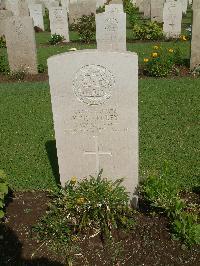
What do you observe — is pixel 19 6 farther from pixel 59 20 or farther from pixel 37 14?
pixel 59 20

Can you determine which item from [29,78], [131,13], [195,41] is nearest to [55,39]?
[29,78]

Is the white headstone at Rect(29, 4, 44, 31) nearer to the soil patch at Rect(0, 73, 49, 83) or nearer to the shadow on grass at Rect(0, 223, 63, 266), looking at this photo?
the soil patch at Rect(0, 73, 49, 83)

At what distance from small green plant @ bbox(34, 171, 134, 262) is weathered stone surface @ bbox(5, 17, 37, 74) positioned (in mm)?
6997

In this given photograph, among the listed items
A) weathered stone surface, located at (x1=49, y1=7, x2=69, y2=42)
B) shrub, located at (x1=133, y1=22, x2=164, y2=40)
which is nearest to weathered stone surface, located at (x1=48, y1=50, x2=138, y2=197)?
shrub, located at (x1=133, y1=22, x2=164, y2=40)

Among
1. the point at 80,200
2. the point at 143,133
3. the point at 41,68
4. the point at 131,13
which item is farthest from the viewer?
the point at 131,13

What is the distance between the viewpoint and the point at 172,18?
46.1ft

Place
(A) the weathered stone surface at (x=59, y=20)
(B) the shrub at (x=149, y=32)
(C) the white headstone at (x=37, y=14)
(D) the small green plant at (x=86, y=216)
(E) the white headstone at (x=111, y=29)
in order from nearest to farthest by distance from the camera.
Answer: (D) the small green plant at (x=86, y=216) < (E) the white headstone at (x=111, y=29) < (B) the shrub at (x=149, y=32) < (A) the weathered stone surface at (x=59, y=20) < (C) the white headstone at (x=37, y=14)

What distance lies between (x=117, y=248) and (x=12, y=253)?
101 centimetres

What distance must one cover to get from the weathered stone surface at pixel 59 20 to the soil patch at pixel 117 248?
12.2 meters

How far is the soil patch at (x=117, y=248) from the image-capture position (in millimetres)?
3395

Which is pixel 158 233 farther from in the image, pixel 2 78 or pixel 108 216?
pixel 2 78

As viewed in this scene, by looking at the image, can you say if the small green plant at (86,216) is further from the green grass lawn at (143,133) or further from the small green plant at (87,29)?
the small green plant at (87,29)

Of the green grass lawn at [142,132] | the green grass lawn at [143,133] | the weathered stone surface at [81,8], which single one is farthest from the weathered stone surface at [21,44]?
the weathered stone surface at [81,8]

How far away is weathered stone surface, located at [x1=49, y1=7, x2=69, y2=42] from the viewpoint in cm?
1473
